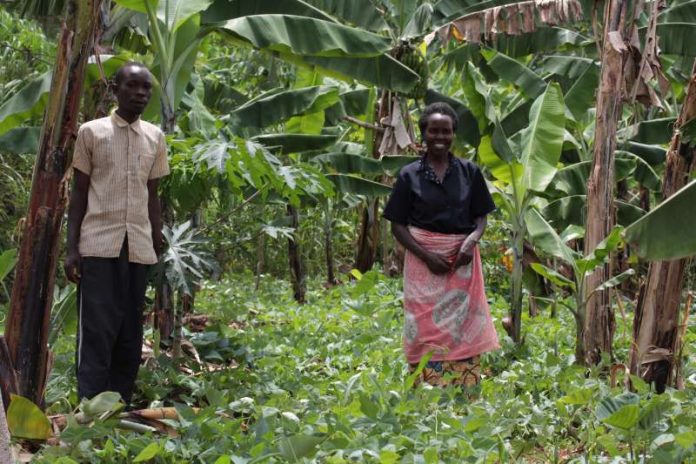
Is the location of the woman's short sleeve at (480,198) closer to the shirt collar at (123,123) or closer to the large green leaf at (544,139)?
the large green leaf at (544,139)

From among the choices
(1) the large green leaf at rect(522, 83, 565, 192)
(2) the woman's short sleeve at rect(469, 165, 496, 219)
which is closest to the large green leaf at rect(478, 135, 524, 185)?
(1) the large green leaf at rect(522, 83, 565, 192)

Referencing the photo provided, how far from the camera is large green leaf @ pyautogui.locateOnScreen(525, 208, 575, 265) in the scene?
6.61 m

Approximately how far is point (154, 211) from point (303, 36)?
2997 millimetres

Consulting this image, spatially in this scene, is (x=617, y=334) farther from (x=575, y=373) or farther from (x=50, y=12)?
(x=50, y=12)

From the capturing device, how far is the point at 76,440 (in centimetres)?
377

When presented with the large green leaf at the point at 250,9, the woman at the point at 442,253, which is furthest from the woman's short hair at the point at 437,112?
the large green leaf at the point at 250,9

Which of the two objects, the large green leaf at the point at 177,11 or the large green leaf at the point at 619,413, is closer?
the large green leaf at the point at 619,413

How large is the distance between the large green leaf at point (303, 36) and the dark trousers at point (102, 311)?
2.95 meters

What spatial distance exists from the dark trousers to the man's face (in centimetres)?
67

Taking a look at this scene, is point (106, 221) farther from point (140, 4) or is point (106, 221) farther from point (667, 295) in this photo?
point (667, 295)

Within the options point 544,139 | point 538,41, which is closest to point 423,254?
point 544,139

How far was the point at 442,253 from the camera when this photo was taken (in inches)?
207

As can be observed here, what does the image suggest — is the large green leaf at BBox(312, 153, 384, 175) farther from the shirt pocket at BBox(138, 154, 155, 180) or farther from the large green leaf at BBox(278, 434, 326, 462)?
the large green leaf at BBox(278, 434, 326, 462)

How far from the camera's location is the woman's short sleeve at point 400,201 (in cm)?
532
